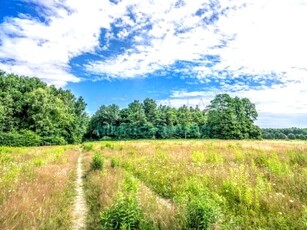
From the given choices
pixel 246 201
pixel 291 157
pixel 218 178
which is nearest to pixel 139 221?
pixel 246 201

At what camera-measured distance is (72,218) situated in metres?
7.39

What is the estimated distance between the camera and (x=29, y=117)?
66438mm

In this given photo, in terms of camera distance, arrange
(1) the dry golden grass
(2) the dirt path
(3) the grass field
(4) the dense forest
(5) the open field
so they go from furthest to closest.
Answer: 1. (4) the dense forest
2. (2) the dirt path
3. (1) the dry golden grass
4. (3) the grass field
5. (5) the open field

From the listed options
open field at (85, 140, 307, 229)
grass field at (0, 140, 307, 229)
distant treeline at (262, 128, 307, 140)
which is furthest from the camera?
distant treeline at (262, 128, 307, 140)

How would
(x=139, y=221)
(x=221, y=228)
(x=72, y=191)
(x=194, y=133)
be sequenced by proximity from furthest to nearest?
(x=194, y=133), (x=72, y=191), (x=139, y=221), (x=221, y=228)

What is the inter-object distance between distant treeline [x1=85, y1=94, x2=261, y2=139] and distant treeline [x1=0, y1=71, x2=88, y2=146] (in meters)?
24.1

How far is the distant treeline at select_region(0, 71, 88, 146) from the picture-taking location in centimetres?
6066

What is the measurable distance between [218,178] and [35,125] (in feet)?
208

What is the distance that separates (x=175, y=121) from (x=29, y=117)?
2007 inches

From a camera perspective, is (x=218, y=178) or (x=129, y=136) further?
(x=129, y=136)

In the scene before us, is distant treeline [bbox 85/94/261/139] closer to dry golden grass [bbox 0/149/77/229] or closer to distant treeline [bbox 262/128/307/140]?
distant treeline [bbox 262/128/307/140]

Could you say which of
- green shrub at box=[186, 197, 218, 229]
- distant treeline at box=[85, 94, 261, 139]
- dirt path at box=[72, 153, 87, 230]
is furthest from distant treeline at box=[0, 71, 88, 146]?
green shrub at box=[186, 197, 218, 229]

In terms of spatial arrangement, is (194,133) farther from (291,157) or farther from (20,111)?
(291,157)

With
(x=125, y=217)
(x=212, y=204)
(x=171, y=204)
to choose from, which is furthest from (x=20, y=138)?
(x=212, y=204)
